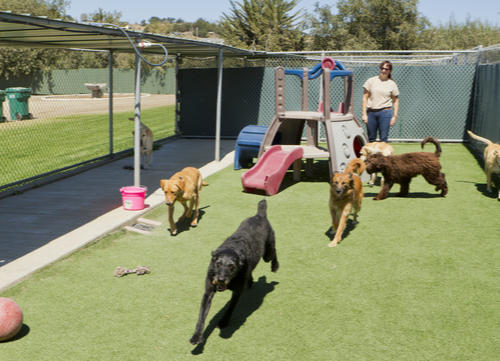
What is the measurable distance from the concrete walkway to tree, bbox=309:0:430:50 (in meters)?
35.5

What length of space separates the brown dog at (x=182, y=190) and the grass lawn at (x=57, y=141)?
455 cm

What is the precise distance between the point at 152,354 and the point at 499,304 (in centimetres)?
307

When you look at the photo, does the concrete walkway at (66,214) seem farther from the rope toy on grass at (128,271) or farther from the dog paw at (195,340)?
the dog paw at (195,340)

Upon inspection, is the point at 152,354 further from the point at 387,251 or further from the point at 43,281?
the point at 387,251

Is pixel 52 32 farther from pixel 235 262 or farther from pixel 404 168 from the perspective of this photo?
pixel 404 168

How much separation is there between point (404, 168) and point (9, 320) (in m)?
6.21

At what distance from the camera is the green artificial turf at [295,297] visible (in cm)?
360

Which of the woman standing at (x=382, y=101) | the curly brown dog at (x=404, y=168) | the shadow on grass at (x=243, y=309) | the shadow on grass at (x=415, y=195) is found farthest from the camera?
the woman standing at (x=382, y=101)

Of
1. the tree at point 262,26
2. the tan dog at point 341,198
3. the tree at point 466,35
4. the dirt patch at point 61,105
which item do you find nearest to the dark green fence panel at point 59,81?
the dirt patch at point 61,105

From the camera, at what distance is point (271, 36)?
132 feet

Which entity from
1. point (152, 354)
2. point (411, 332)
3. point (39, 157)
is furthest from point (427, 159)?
point (39, 157)

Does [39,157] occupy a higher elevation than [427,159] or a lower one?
lower

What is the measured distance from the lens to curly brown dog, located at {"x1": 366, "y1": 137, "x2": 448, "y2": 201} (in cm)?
771

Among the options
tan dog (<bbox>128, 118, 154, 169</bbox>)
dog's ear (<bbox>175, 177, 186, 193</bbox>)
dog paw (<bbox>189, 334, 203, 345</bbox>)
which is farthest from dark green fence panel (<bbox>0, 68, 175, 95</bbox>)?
dog paw (<bbox>189, 334, 203, 345</bbox>)
